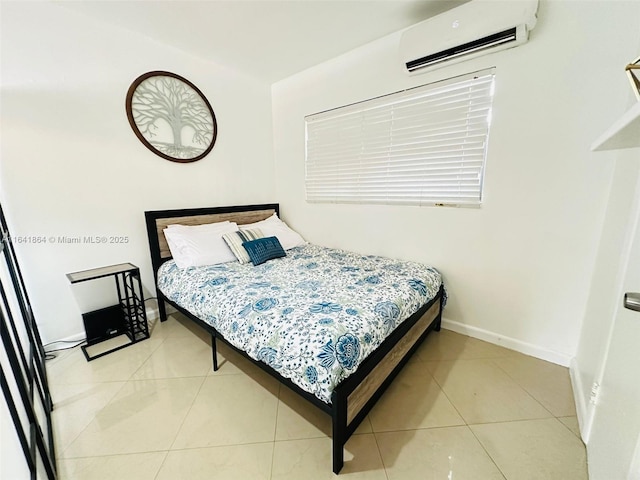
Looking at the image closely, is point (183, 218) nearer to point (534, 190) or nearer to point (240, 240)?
point (240, 240)

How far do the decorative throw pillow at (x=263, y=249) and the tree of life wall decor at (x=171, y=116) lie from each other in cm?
113

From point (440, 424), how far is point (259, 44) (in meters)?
3.23

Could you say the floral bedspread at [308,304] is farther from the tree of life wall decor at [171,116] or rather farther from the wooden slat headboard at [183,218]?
the tree of life wall decor at [171,116]

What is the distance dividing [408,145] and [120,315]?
300 centimetres

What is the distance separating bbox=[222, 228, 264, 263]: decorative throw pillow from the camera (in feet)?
7.85

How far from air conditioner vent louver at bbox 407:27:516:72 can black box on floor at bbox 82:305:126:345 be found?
129 inches

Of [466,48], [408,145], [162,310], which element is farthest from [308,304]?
[466,48]

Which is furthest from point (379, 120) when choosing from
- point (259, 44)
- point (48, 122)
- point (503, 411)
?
point (48, 122)

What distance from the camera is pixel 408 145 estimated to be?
2.31 metres

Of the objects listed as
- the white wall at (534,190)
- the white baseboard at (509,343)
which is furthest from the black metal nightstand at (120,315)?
the white baseboard at (509,343)

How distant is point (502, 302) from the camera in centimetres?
204

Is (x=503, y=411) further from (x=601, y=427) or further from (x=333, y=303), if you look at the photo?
(x=333, y=303)

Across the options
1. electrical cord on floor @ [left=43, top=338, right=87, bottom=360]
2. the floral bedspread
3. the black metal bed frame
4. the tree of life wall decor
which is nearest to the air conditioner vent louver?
the floral bedspread

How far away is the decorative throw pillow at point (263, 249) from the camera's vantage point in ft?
7.82
